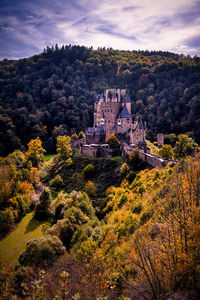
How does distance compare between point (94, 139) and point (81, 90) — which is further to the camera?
point (81, 90)

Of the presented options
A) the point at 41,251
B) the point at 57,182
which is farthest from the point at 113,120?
the point at 41,251

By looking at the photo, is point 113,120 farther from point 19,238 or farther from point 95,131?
point 19,238

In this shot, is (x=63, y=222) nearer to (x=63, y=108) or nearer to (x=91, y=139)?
(x=91, y=139)

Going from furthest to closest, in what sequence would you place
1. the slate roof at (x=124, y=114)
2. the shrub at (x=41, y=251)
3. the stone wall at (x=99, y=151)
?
the slate roof at (x=124, y=114), the stone wall at (x=99, y=151), the shrub at (x=41, y=251)

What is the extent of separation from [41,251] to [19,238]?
992 centimetres

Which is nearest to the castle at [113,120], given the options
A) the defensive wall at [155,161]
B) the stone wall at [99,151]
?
the stone wall at [99,151]

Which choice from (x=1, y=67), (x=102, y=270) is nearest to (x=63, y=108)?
(x=1, y=67)

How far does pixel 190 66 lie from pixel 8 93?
8914 centimetres

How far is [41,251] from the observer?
16.4m

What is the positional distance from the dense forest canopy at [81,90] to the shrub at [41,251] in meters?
58.4

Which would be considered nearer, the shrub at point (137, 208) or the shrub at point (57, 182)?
the shrub at point (137, 208)

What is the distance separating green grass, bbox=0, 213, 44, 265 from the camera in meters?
20.9

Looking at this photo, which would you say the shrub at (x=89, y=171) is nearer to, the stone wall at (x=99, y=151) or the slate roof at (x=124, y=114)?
the stone wall at (x=99, y=151)

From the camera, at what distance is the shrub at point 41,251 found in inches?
642
